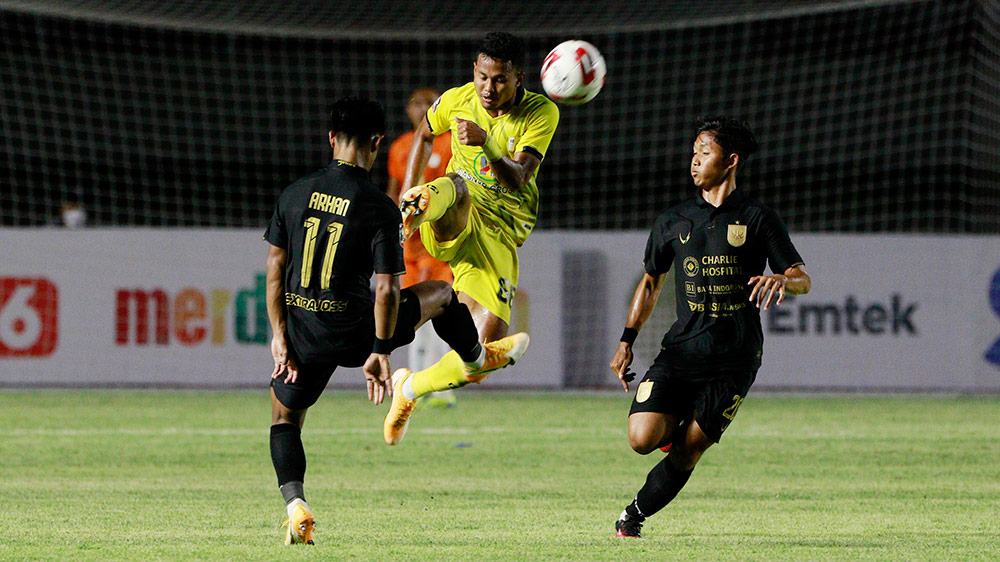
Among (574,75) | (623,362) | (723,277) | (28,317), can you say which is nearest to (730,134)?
(723,277)

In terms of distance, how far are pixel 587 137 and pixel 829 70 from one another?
12.5 ft

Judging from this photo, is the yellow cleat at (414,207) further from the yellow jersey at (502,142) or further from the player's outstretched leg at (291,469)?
the player's outstretched leg at (291,469)

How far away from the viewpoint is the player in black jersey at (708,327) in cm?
544

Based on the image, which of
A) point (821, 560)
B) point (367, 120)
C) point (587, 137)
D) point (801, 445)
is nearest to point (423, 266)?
point (801, 445)

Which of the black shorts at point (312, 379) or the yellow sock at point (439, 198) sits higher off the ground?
the yellow sock at point (439, 198)

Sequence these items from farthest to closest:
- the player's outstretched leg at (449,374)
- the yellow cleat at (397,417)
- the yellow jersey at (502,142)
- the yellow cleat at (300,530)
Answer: the yellow jersey at (502,142), the player's outstretched leg at (449,374), the yellow cleat at (397,417), the yellow cleat at (300,530)

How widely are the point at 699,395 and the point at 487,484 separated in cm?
208

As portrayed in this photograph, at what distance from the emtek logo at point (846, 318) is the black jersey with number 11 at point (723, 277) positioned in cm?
818

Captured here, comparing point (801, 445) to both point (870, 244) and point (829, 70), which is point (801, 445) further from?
point (829, 70)

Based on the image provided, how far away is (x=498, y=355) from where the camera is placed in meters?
6.27

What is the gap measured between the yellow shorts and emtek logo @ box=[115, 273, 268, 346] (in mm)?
6866

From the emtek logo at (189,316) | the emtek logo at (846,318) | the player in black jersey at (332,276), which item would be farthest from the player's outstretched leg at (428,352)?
the player in black jersey at (332,276)

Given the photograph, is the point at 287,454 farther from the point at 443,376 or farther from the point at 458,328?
the point at 443,376

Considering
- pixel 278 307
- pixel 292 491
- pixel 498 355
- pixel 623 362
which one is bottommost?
pixel 292 491
